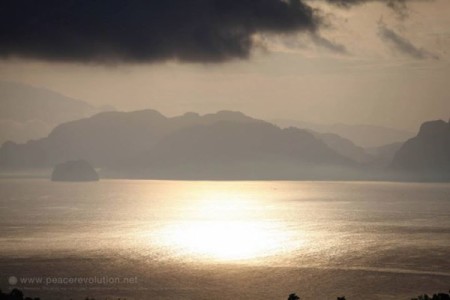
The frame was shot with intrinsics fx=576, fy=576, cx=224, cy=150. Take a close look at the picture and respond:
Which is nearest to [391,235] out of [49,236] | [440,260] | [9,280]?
[440,260]

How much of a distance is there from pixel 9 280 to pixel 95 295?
2296cm

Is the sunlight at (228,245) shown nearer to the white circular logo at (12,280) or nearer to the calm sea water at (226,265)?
the calm sea water at (226,265)

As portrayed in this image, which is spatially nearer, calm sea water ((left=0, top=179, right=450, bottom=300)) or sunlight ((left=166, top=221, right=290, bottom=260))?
calm sea water ((left=0, top=179, right=450, bottom=300))

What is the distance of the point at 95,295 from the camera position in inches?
4008

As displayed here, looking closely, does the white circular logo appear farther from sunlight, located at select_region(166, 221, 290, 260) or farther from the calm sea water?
sunlight, located at select_region(166, 221, 290, 260)

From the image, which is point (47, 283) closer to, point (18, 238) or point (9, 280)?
point (9, 280)

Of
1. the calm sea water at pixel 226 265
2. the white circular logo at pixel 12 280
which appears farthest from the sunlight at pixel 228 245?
the white circular logo at pixel 12 280

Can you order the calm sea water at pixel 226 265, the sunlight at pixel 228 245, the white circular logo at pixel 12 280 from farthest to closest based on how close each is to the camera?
the sunlight at pixel 228 245
the white circular logo at pixel 12 280
the calm sea water at pixel 226 265

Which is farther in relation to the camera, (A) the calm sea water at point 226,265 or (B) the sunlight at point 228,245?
(B) the sunlight at point 228,245

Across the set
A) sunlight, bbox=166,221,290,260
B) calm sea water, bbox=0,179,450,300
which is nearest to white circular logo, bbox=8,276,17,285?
calm sea water, bbox=0,179,450,300

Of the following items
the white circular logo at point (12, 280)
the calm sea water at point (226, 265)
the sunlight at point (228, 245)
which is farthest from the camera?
the sunlight at point (228, 245)

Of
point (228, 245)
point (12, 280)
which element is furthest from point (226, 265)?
point (12, 280)

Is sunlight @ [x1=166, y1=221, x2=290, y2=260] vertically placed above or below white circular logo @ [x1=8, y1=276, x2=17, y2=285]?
above

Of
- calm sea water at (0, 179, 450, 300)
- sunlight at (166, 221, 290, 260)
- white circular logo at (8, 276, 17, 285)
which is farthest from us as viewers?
sunlight at (166, 221, 290, 260)
